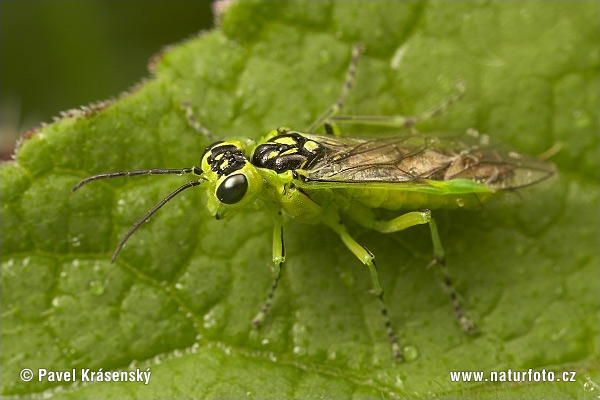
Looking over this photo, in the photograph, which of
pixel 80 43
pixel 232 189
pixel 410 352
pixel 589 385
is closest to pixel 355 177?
pixel 232 189

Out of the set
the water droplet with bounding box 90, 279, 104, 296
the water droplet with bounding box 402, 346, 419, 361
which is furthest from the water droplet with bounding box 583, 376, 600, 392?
the water droplet with bounding box 90, 279, 104, 296

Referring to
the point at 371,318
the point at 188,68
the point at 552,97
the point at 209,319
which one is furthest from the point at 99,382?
the point at 552,97

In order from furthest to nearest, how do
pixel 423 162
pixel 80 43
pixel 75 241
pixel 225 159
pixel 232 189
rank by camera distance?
pixel 80 43
pixel 423 162
pixel 75 241
pixel 225 159
pixel 232 189

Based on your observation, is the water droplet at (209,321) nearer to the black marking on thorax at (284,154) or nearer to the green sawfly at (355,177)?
the green sawfly at (355,177)

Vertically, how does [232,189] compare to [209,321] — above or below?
above

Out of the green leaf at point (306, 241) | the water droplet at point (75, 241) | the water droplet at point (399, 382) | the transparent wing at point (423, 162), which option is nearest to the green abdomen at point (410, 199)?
the transparent wing at point (423, 162)

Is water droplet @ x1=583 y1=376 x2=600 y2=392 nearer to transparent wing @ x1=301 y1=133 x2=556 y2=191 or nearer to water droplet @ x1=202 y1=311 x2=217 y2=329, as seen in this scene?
transparent wing @ x1=301 y1=133 x2=556 y2=191

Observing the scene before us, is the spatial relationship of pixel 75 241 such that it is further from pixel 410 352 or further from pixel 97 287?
pixel 410 352
